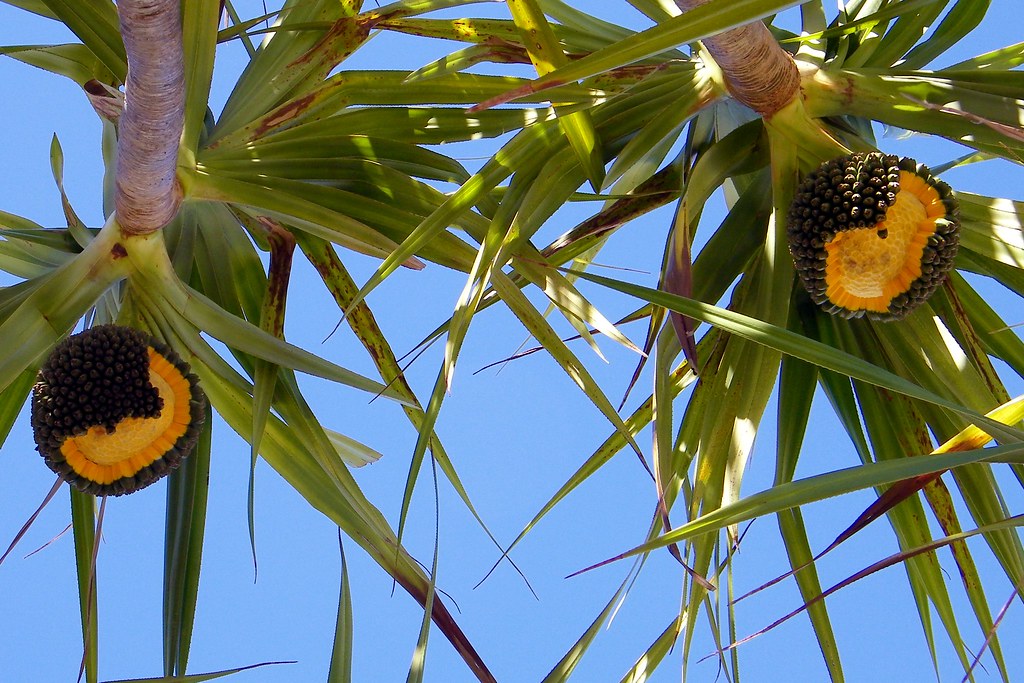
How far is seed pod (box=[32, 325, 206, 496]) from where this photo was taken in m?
0.92

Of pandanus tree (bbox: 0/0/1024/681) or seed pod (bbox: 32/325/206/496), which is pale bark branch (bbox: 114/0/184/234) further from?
seed pod (bbox: 32/325/206/496)

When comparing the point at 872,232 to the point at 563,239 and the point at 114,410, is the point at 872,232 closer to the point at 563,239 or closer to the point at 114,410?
the point at 563,239

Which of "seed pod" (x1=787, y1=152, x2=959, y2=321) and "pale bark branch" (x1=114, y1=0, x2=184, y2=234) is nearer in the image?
"pale bark branch" (x1=114, y1=0, x2=184, y2=234)

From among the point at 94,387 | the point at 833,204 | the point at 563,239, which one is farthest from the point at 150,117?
the point at 833,204

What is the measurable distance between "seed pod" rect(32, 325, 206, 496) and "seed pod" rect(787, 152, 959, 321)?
57 cm

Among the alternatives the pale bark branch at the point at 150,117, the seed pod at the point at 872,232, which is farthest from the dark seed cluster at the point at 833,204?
the pale bark branch at the point at 150,117

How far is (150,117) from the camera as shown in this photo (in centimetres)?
85

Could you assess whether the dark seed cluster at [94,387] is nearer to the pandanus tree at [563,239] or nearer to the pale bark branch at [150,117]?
the pandanus tree at [563,239]

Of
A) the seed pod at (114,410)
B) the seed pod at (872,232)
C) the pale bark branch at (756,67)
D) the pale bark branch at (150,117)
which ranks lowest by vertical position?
the seed pod at (114,410)

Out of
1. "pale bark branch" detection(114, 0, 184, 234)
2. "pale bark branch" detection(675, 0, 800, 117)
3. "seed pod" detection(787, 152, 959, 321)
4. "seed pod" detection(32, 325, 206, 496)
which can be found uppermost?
"pale bark branch" detection(675, 0, 800, 117)

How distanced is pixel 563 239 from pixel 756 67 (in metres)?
0.26

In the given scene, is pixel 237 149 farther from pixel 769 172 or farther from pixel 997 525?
pixel 997 525

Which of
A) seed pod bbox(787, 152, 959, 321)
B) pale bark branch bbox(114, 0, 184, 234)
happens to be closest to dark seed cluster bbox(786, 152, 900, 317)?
seed pod bbox(787, 152, 959, 321)

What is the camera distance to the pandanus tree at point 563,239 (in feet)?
3.13
